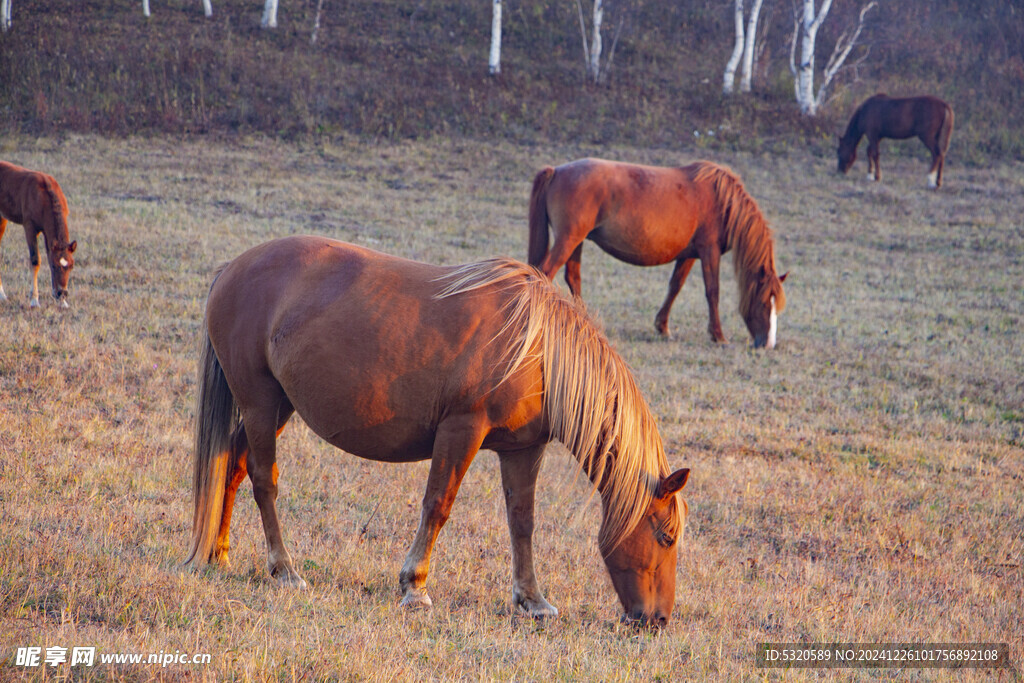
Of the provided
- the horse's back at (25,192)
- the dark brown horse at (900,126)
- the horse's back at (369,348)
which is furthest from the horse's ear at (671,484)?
the dark brown horse at (900,126)

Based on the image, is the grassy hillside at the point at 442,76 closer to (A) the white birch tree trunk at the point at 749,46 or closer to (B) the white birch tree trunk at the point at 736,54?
(A) the white birch tree trunk at the point at 749,46

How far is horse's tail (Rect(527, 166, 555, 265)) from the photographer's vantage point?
10805mm

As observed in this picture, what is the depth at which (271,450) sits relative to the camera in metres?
4.42

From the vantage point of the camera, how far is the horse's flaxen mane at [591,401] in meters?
Answer: 4.08

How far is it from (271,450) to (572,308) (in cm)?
170

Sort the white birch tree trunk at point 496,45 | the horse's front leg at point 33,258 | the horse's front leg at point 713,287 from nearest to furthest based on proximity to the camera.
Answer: the horse's front leg at point 33,258 < the horse's front leg at point 713,287 < the white birch tree trunk at point 496,45

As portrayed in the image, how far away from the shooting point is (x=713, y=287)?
11.2 m

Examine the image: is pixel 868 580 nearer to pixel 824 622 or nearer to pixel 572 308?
pixel 824 622

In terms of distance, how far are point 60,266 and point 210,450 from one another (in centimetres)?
638

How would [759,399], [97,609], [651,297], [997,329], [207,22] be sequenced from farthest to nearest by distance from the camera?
1. [207,22]
2. [651,297]
3. [997,329]
4. [759,399]
5. [97,609]

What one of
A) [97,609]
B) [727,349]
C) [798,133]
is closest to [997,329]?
[727,349]

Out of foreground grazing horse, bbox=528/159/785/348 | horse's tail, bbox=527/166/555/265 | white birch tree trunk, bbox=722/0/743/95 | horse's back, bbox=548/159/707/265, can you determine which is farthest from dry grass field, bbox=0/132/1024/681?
white birch tree trunk, bbox=722/0/743/95

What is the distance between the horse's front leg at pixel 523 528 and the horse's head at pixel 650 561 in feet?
1.43

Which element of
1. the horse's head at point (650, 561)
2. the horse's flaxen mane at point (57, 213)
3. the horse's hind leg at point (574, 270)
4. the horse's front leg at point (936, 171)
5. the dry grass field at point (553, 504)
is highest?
the horse's front leg at point (936, 171)
